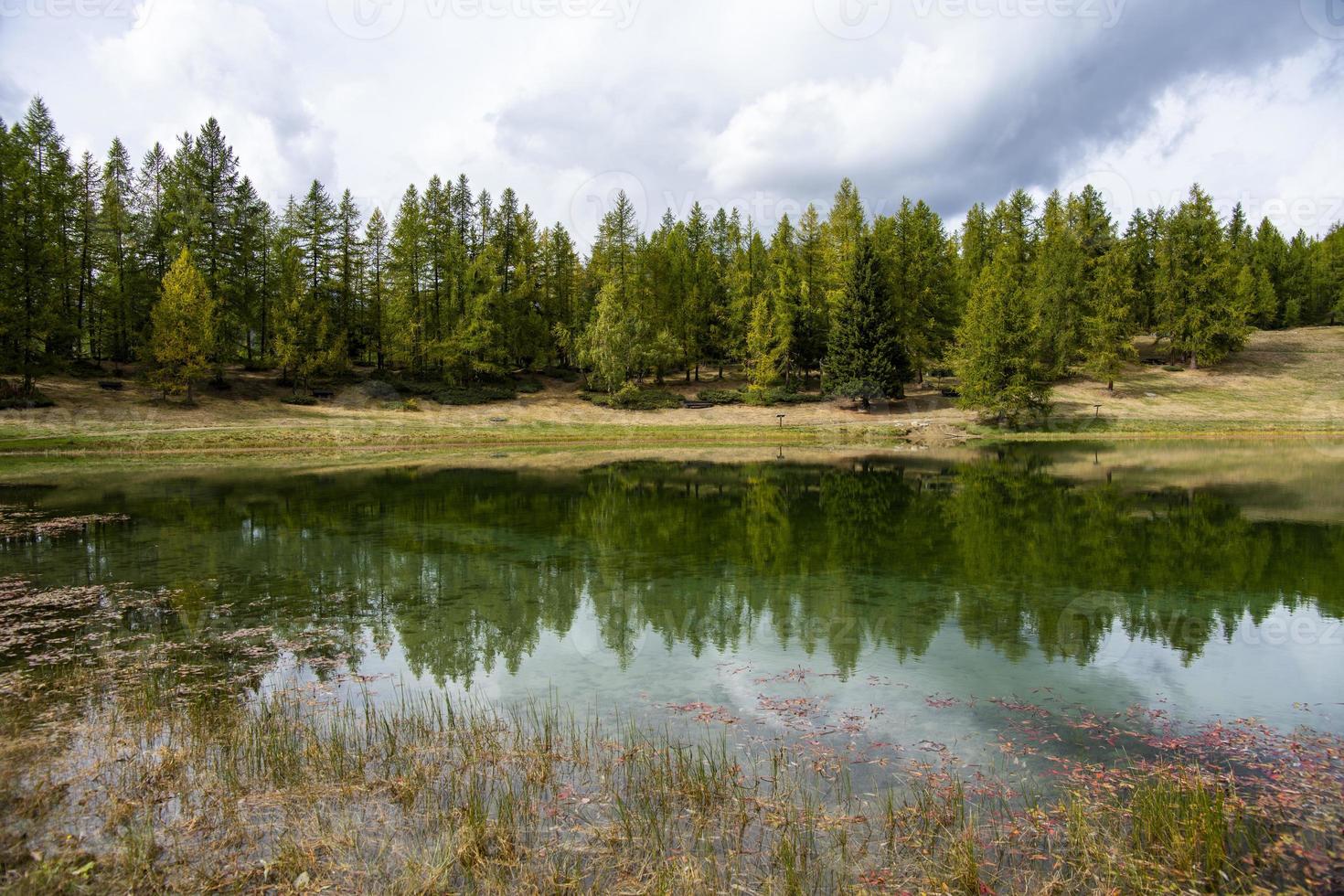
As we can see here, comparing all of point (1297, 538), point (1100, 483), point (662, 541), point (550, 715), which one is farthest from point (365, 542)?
point (1100, 483)

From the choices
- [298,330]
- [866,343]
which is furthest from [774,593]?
[298,330]

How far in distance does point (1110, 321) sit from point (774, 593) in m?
67.8

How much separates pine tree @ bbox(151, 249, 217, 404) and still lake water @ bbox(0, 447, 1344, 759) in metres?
28.4

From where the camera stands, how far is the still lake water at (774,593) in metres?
10.2

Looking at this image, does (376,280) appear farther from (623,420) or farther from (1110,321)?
(1110,321)

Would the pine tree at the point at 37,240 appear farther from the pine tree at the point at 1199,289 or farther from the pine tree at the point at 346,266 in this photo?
the pine tree at the point at 1199,289

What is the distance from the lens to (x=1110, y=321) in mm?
68812

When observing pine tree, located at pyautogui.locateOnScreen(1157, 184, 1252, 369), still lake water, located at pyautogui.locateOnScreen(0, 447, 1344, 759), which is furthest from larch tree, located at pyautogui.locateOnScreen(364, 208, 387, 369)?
pine tree, located at pyautogui.locateOnScreen(1157, 184, 1252, 369)

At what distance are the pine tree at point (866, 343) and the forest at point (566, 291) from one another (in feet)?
0.64

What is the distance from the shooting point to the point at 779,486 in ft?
109

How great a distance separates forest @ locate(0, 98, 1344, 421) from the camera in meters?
59.2

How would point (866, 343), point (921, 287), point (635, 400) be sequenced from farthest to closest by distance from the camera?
point (921, 287)
point (635, 400)
point (866, 343)

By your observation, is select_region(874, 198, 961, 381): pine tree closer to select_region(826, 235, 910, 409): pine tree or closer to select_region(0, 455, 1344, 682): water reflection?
select_region(826, 235, 910, 409): pine tree

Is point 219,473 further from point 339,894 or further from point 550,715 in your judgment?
point 339,894
